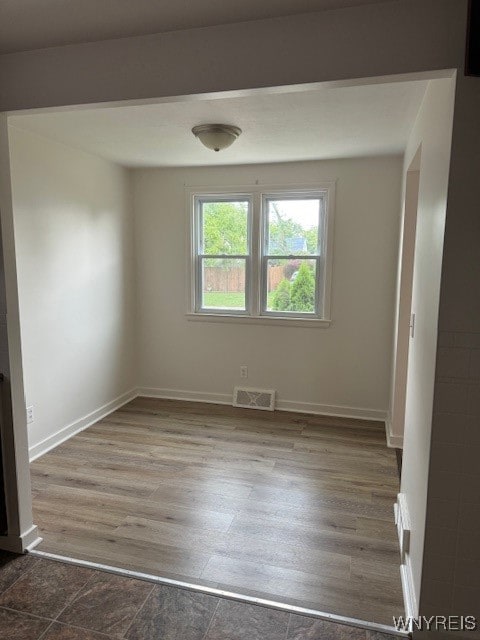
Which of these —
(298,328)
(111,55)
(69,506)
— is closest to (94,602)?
(69,506)

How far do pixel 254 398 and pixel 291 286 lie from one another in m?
1.25

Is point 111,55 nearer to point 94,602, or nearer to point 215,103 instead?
point 215,103

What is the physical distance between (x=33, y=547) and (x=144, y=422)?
5.90 feet

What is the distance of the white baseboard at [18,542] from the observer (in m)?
2.14

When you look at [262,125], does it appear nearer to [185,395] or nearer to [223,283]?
[223,283]

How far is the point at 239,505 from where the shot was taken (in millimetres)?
2625

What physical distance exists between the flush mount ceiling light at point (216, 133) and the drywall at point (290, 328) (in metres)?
1.24

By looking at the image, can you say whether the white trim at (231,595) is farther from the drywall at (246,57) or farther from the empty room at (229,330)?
the drywall at (246,57)

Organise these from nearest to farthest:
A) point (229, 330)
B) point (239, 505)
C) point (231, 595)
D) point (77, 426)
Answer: point (231, 595) < point (239, 505) < point (77, 426) < point (229, 330)

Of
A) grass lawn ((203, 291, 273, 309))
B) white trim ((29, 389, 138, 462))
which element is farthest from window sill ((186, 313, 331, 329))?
white trim ((29, 389, 138, 462))

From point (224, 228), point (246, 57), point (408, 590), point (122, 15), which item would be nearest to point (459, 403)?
point (408, 590)

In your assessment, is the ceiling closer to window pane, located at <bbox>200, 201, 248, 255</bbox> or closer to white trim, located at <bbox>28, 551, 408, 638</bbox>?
white trim, located at <bbox>28, 551, 408, 638</bbox>

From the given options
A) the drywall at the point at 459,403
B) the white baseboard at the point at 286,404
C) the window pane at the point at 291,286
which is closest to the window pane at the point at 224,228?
the window pane at the point at 291,286

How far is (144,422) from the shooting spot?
3.96 m
